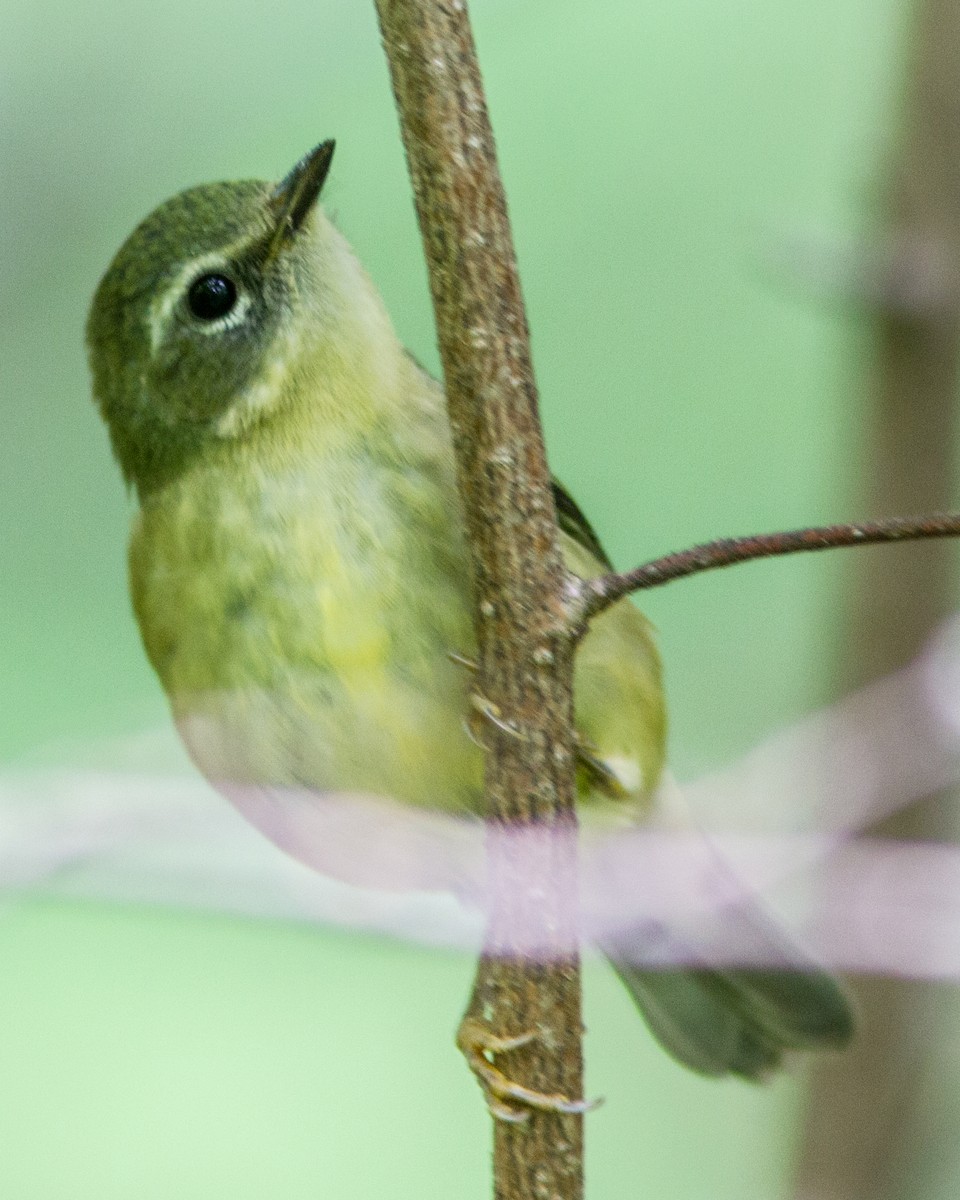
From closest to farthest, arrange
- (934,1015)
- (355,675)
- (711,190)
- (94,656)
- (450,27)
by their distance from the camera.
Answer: (450,27)
(355,675)
(94,656)
(934,1015)
(711,190)

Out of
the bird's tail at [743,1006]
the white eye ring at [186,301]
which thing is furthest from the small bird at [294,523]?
the bird's tail at [743,1006]

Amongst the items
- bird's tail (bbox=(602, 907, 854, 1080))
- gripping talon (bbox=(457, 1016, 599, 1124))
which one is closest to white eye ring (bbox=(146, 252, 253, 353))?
gripping talon (bbox=(457, 1016, 599, 1124))

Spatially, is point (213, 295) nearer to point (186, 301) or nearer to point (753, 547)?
point (186, 301)

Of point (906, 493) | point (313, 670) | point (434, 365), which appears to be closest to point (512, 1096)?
point (313, 670)

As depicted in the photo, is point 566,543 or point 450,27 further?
point 566,543

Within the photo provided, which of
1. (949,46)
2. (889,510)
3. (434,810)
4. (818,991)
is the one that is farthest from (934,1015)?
(949,46)

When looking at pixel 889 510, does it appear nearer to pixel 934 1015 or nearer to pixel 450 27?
pixel 934 1015

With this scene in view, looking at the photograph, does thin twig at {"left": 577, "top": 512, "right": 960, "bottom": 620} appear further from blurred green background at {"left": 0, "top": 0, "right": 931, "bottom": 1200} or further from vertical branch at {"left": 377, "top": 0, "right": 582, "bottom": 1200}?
blurred green background at {"left": 0, "top": 0, "right": 931, "bottom": 1200}

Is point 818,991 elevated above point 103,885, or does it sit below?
below
